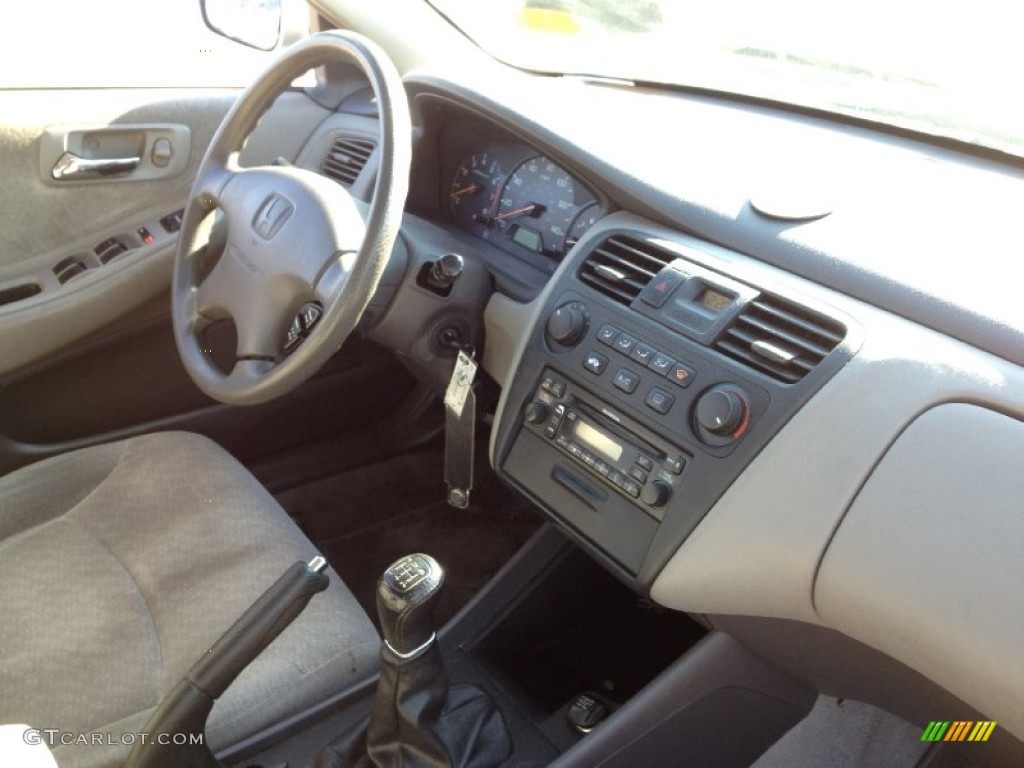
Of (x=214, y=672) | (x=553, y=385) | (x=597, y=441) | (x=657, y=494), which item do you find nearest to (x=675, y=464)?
(x=657, y=494)

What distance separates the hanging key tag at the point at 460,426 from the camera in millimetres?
1432

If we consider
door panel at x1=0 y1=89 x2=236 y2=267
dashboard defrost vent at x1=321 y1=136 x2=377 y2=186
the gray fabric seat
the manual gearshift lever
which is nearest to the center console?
the manual gearshift lever

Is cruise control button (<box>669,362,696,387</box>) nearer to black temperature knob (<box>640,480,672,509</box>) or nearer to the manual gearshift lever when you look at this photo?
black temperature knob (<box>640,480,672,509</box>)

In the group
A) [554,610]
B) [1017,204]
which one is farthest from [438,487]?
[1017,204]

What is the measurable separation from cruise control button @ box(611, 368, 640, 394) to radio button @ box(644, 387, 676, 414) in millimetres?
29

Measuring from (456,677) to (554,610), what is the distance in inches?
9.0

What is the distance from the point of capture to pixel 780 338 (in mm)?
1080

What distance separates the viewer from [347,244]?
1261 mm

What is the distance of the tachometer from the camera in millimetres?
1708

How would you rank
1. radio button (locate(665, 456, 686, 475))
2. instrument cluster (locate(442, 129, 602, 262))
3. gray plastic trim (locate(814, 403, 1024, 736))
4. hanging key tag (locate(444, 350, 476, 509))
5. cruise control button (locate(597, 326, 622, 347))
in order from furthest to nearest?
1. instrument cluster (locate(442, 129, 602, 262))
2. hanging key tag (locate(444, 350, 476, 509))
3. cruise control button (locate(597, 326, 622, 347))
4. radio button (locate(665, 456, 686, 475))
5. gray plastic trim (locate(814, 403, 1024, 736))

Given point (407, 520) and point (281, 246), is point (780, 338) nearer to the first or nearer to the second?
point (281, 246)

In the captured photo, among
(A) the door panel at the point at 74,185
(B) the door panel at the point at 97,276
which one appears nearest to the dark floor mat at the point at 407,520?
(B) the door panel at the point at 97,276

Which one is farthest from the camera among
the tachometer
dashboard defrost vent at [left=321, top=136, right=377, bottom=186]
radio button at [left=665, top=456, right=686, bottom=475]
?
dashboard defrost vent at [left=321, top=136, right=377, bottom=186]

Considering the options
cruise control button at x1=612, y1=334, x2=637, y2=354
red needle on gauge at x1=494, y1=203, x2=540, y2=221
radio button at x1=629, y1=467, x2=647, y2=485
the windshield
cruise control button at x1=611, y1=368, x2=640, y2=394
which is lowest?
radio button at x1=629, y1=467, x2=647, y2=485
